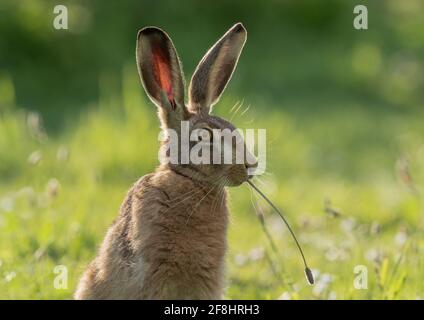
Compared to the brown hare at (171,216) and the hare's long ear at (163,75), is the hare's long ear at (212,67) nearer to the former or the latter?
the brown hare at (171,216)

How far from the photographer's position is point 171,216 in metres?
4.64

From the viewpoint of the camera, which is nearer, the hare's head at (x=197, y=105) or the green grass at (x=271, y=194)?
the hare's head at (x=197, y=105)

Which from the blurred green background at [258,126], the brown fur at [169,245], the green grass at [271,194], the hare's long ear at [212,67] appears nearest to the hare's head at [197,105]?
the hare's long ear at [212,67]

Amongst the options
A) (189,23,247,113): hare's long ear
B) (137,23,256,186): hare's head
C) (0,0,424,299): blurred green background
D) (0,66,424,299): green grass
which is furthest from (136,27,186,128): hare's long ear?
(0,0,424,299): blurred green background

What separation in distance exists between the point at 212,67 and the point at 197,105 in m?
0.20

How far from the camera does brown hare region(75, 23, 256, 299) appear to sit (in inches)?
181

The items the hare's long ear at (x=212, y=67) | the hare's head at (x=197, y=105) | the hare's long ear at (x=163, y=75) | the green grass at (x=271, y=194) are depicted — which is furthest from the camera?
the green grass at (x=271, y=194)

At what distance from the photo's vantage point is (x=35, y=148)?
8492 millimetres

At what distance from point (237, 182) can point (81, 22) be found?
279 inches

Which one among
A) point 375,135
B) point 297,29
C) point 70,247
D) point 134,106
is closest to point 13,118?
point 134,106

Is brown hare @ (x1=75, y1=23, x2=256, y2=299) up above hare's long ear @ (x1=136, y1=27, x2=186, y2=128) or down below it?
below

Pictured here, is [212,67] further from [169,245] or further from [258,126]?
[258,126]

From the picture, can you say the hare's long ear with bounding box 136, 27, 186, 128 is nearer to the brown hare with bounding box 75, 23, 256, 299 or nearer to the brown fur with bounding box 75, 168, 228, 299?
the brown hare with bounding box 75, 23, 256, 299

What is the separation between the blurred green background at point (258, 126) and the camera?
19.6 feet
